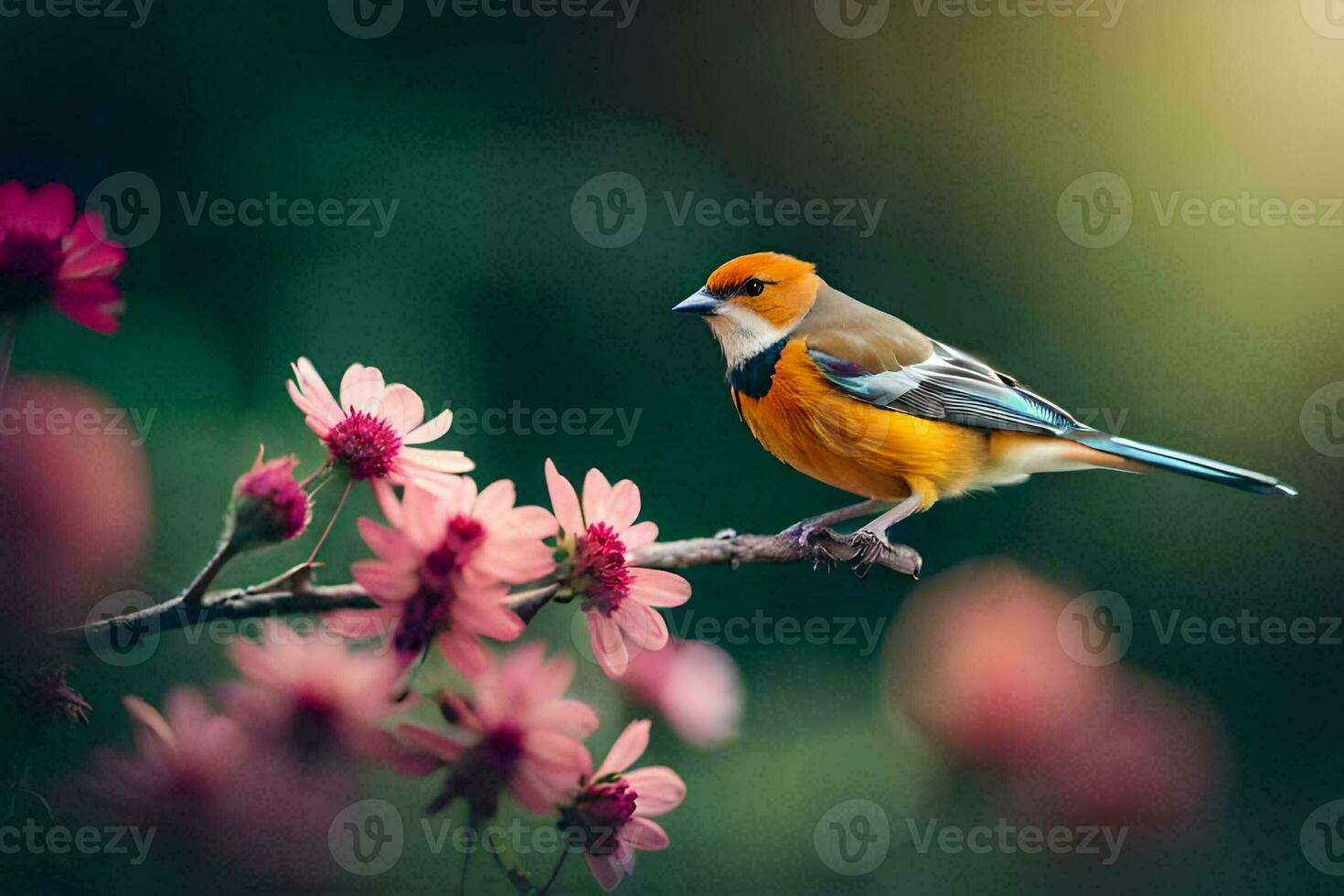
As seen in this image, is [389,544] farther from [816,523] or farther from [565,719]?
[816,523]

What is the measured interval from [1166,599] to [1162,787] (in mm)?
397

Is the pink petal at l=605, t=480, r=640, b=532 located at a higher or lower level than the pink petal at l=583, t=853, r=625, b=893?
higher

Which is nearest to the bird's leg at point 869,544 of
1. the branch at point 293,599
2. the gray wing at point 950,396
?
the gray wing at point 950,396

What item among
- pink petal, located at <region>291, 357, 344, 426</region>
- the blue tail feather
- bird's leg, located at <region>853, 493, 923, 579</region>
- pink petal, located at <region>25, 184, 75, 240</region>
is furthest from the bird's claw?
pink petal, located at <region>25, 184, 75, 240</region>

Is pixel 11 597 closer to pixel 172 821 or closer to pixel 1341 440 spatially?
pixel 172 821

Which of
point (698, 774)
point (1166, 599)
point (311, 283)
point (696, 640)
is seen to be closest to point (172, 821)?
point (696, 640)

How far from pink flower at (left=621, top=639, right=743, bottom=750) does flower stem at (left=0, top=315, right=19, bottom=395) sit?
47 centimetres

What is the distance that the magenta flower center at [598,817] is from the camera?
1.72 ft

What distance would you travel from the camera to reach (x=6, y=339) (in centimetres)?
48

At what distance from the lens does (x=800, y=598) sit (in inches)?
54.7

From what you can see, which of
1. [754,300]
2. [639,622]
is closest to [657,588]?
[639,622]

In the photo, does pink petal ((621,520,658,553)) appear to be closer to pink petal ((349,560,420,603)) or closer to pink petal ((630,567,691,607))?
pink petal ((630,567,691,607))

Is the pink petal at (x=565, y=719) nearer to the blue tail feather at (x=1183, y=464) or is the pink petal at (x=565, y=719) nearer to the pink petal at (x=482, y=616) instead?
the pink petal at (x=482, y=616)

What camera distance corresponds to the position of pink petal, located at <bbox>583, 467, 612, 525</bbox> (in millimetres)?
560
